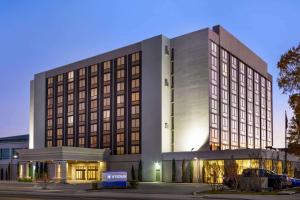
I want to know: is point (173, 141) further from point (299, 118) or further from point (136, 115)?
point (299, 118)

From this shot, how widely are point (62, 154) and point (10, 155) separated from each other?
109 feet

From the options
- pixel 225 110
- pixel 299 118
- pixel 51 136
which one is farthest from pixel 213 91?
pixel 299 118

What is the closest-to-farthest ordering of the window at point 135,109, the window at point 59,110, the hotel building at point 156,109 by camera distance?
the hotel building at point 156,109 → the window at point 135,109 → the window at point 59,110

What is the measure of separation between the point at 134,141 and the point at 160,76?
525 inches

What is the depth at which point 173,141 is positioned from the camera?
8819 cm

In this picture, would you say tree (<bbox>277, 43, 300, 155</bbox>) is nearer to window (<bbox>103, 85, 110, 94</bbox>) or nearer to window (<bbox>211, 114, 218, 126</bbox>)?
window (<bbox>211, 114, 218, 126</bbox>)

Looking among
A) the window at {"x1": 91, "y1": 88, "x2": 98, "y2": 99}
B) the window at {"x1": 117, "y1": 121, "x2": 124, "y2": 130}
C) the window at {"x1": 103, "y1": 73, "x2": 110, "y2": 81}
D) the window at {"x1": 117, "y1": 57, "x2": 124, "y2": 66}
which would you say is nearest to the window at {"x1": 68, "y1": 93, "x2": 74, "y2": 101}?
the window at {"x1": 91, "y1": 88, "x2": 98, "y2": 99}

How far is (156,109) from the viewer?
87500mm

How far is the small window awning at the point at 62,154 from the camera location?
87.6 metres

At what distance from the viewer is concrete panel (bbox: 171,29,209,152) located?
85.7 m

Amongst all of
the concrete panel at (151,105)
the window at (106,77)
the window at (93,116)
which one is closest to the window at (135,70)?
the concrete panel at (151,105)

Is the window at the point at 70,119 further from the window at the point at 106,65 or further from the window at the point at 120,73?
the window at the point at 120,73

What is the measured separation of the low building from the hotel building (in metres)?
9.40

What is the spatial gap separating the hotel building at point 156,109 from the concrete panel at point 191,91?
18 centimetres
